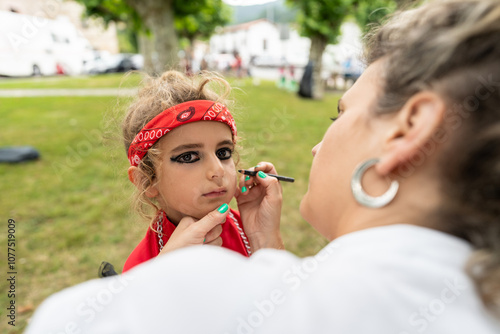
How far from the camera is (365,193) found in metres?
0.84

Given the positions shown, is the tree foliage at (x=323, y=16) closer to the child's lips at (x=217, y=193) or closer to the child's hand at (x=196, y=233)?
the child's lips at (x=217, y=193)

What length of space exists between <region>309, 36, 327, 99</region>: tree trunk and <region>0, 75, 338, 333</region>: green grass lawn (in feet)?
15.0

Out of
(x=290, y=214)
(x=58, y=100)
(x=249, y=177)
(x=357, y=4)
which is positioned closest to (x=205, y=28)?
(x=357, y=4)

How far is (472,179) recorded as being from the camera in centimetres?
71

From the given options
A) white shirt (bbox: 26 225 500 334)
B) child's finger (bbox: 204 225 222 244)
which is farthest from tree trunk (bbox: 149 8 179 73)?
white shirt (bbox: 26 225 500 334)

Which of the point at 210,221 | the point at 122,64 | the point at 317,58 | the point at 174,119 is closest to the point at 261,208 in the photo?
the point at 210,221

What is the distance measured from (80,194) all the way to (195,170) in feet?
13.0

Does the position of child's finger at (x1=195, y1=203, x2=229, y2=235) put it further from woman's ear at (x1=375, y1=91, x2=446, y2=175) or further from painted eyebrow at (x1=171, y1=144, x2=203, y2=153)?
woman's ear at (x1=375, y1=91, x2=446, y2=175)

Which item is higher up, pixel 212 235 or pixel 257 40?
→ pixel 212 235

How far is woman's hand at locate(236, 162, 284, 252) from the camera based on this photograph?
1.65m

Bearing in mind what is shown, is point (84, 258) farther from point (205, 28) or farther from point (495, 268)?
point (205, 28)

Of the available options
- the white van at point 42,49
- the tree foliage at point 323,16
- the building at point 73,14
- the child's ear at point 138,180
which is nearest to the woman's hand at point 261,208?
the child's ear at point 138,180

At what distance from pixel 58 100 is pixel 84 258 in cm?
1059

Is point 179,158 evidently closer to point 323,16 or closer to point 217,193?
point 217,193
